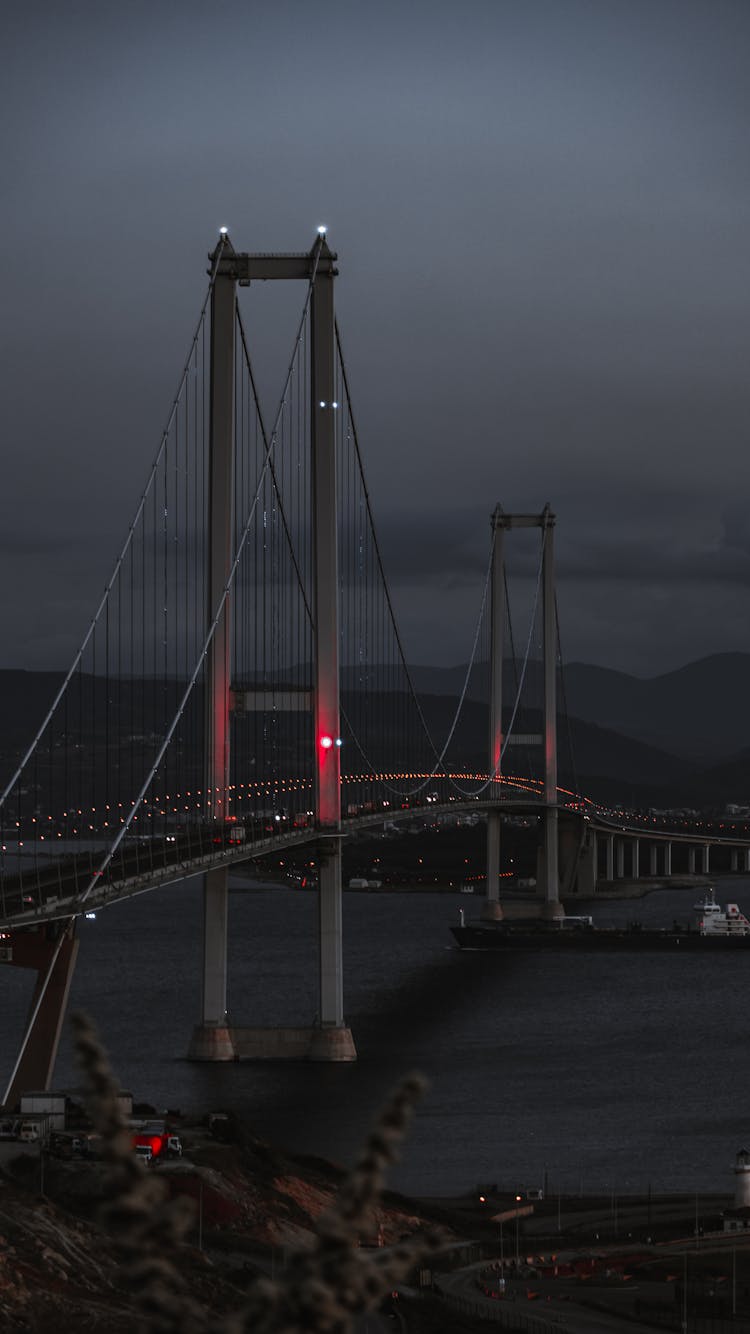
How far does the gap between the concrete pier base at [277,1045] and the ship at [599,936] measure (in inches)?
1804

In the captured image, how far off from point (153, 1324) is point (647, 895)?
13400 cm

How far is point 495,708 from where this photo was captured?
98.5m

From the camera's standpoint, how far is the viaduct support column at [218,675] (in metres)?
42.6

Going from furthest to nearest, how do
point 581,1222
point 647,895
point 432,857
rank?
point 432,857, point 647,895, point 581,1222

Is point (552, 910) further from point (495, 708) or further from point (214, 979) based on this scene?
point (214, 979)

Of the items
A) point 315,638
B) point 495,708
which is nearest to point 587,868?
point 495,708

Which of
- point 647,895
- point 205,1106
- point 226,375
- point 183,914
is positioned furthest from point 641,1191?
point 647,895

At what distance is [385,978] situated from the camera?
233ft

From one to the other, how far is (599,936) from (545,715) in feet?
42.9

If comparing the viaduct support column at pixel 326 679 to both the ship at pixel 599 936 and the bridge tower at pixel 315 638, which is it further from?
the ship at pixel 599 936

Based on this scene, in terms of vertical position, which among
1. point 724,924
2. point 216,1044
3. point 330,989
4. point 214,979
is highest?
point 724,924

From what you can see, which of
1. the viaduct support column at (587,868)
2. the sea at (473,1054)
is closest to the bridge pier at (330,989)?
the sea at (473,1054)

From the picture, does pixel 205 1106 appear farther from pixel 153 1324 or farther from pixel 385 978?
pixel 153 1324

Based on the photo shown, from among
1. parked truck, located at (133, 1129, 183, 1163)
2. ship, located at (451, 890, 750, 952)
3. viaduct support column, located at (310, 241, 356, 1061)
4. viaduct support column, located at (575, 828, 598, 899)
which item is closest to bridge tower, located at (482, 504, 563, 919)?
ship, located at (451, 890, 750, 952)
